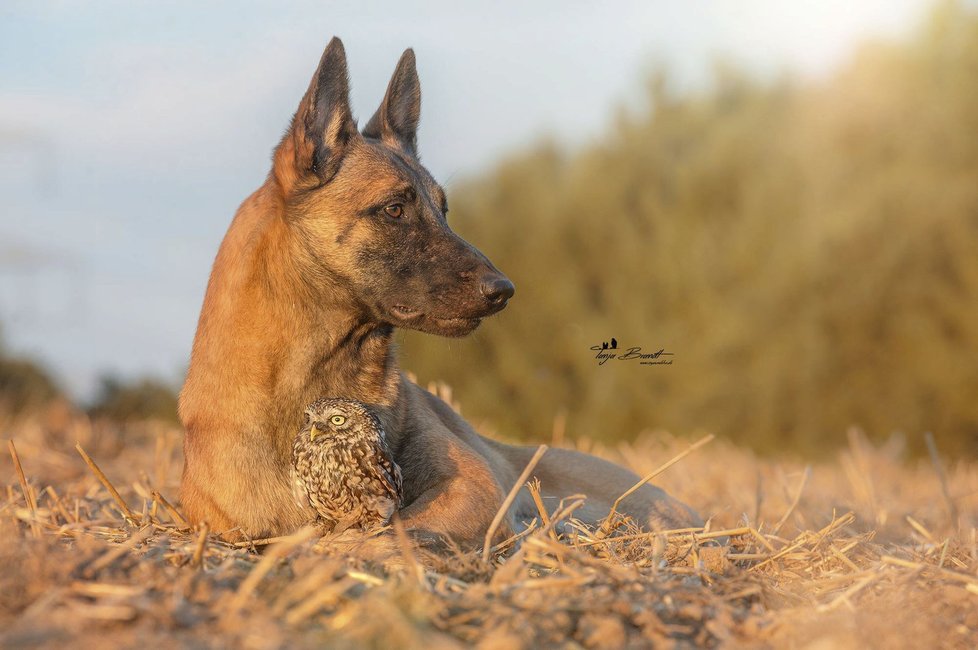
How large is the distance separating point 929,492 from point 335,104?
22.0 feet

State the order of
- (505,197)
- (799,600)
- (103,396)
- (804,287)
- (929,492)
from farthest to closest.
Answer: (505,197)
(804,287)
(103,396)
(929,492)
(799,600)

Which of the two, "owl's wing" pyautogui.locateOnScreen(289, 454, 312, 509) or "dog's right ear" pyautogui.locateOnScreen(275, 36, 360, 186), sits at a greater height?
"dog's right ear" pyautogui.locateOnScreen(275, 36, 360, 186)

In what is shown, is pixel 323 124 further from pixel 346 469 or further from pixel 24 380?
pixel 24 380

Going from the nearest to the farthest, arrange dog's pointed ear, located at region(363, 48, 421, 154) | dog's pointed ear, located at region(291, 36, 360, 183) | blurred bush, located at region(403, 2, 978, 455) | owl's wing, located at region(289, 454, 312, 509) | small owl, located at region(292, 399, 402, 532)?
small owl, located at region(292, 399, 402, 532)
owl's wing, located at region(289, 454, 312, 509)
dog's pointed ear, located at region(291, 36, 360, 183)
dog's pointed ear, located at region(363, 48, 421, 154)
blurred bush, located at region(403, 2, 978, 455)

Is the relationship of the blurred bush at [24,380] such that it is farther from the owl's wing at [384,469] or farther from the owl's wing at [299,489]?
the owl's wing at [384,469]

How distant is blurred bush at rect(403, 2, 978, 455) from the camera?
1753 centimetres

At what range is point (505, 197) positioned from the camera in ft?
63.7

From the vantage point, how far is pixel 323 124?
427cm

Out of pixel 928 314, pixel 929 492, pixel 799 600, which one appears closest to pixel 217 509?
pixel 799 600

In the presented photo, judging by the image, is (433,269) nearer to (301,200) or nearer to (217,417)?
(301,200)

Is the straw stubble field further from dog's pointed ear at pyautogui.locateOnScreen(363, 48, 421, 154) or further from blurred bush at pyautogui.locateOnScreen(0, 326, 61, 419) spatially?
blurred bush at pyautogui.locateOnScreen(0, 326, 61, 419)

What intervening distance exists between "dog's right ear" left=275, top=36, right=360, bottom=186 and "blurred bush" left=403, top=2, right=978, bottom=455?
40.0ft
